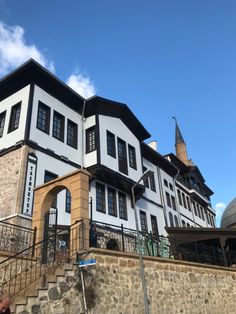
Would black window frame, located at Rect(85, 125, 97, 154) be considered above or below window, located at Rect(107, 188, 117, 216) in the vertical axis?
above

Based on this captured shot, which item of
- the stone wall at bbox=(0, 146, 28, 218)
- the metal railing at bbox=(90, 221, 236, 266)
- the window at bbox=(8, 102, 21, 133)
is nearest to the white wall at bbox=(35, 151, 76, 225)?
the stone wall at bbox=(0, 146, 28, 218)

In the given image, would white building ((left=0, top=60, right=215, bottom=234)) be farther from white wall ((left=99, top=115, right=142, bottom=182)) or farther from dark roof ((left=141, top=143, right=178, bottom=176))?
dark roof ((left=141, top=143, right=178, bottom=176))

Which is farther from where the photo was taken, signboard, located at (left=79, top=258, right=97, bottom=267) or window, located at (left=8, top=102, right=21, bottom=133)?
window, located at (left=8, top=102, right=21, bottom=133)

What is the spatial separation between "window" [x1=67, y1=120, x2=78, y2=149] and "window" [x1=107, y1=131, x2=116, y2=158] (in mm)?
2175

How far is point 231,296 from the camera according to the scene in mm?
15125

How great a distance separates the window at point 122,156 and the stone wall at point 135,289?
25.7ft

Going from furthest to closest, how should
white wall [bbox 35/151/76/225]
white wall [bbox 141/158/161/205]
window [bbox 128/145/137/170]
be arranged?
white wall [bbox 141/158/161/205] → window [bbox 128/145/137/170] → white wall [bbox 35/151/76/225]

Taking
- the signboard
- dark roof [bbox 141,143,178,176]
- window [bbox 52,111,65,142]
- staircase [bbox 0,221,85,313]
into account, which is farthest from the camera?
dark roof [bbox 141,143,178,176]

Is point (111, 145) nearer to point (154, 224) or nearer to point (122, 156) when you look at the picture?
point (122, 156)

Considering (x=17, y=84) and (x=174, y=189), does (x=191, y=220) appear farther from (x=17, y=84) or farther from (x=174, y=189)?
(x=17, y=84)

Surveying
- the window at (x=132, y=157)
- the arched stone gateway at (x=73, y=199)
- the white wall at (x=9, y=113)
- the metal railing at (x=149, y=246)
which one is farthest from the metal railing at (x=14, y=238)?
the window at (x=132, y=157)

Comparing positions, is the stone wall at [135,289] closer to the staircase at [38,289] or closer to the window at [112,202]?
the staircase at [38,289]

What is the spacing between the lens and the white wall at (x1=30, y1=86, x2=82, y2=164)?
15516 millimetres

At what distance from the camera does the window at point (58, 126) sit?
55.6ft
